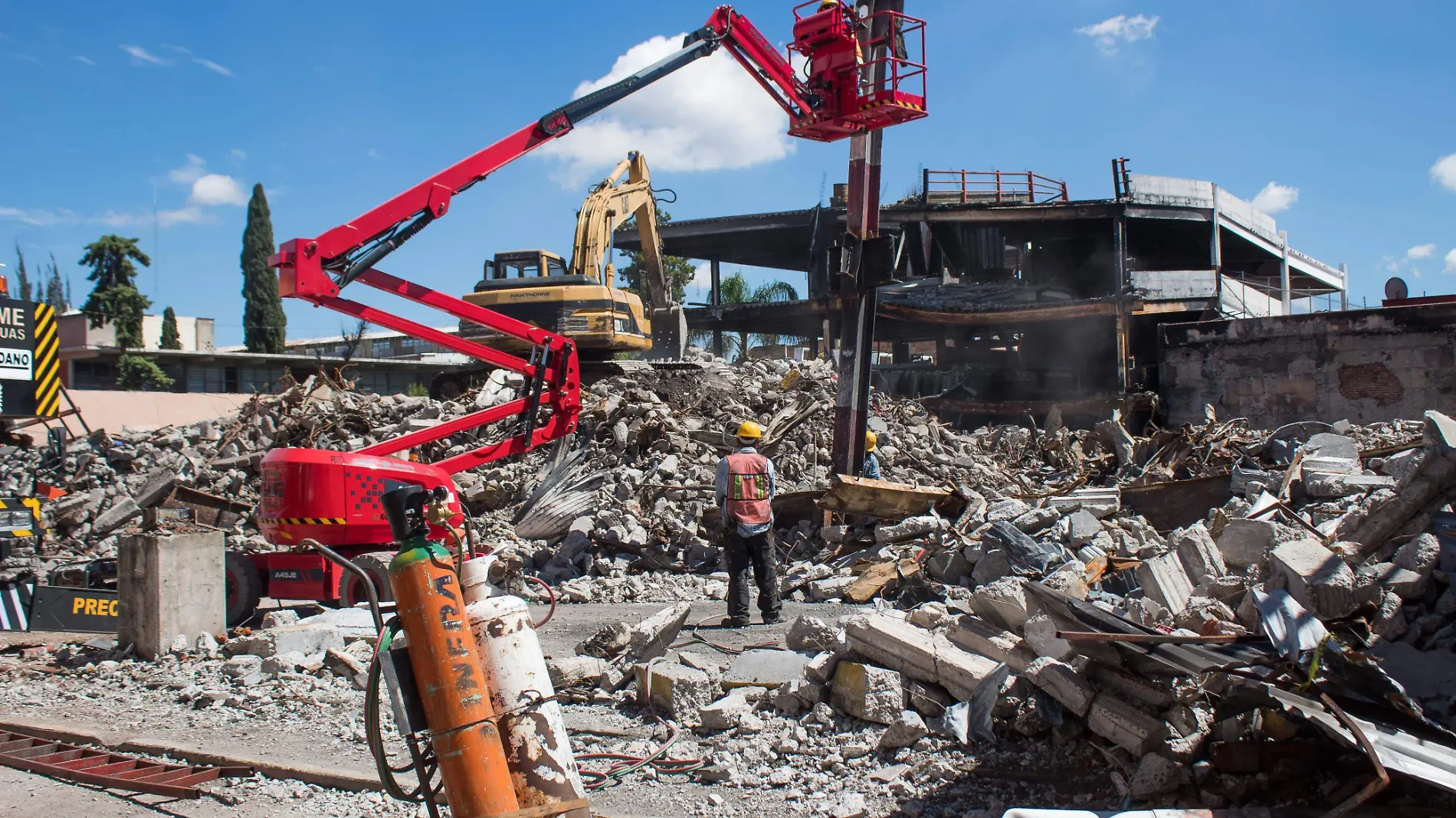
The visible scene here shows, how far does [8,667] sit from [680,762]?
5487 millimetres

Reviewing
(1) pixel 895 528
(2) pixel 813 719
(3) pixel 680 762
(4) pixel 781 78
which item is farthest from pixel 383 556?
(4) pixel 781 78

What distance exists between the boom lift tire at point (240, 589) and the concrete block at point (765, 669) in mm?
4504

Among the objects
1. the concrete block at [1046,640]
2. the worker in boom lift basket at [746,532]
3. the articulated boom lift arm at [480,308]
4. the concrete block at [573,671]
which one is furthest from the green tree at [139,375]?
the concrete block at [1046,640]

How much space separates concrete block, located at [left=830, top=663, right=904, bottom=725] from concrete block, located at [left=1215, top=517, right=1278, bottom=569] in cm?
305

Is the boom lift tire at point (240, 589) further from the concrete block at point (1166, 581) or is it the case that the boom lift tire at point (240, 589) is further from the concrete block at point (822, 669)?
the concrete block at point (1166, 581)

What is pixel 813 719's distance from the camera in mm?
4668

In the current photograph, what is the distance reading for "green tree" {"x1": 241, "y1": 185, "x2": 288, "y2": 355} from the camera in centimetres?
4009

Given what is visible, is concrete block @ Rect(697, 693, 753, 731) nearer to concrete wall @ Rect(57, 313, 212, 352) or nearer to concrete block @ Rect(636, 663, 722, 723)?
concrete block @ Rect(636, 663, 722, 723)

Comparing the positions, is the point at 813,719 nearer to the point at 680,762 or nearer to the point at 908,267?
the point at 680,762

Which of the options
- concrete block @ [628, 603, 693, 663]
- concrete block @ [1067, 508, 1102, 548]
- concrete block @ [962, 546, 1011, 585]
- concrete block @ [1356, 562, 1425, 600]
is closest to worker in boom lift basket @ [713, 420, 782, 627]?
concrete block @ [628, 603, 693, 663]

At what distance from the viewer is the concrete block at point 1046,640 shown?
4242 mm

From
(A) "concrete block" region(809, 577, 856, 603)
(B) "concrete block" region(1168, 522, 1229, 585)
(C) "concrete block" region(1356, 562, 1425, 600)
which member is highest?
(C) "concrete block" region(1356, 562, 1425, 600)

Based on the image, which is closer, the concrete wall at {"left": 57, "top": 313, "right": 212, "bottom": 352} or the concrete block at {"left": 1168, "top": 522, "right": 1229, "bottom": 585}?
the concrete block at {"left": 1168, "top": 522, "right": 1229, "bottom": 585}

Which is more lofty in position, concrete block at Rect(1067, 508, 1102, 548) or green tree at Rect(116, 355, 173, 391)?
green tree at Rect(116, 355, 173, 391)
